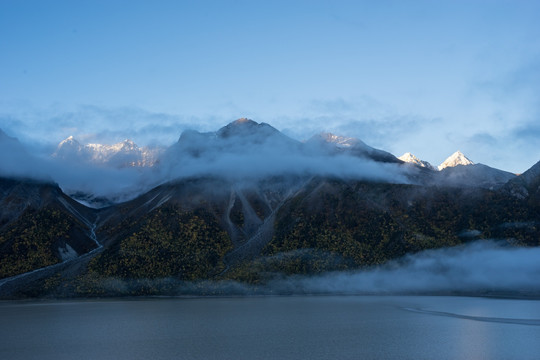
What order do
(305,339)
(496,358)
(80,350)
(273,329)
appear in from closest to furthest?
(496,358)
(80,350)
(305,339)
(273,329)

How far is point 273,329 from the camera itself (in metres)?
124

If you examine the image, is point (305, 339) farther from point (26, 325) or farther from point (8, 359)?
point (26, 325)

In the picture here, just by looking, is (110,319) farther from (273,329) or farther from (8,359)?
(8,359)

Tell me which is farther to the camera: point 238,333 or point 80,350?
point 238,333

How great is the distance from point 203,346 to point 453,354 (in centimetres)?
4683

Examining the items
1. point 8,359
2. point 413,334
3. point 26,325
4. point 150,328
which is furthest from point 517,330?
point 26,325

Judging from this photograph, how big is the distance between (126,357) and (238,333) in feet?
115

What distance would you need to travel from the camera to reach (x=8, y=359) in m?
85.4

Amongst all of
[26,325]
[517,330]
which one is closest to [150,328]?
[26,325]

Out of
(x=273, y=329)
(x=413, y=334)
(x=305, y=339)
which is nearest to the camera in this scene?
(x=305, y=339)

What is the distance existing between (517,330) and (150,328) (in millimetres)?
94059

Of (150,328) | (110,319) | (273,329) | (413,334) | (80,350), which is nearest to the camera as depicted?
(80,350)

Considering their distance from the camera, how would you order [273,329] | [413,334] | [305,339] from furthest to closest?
[273,329], [413,334], [305,339]

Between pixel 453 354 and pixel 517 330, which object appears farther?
pixel 517 330
